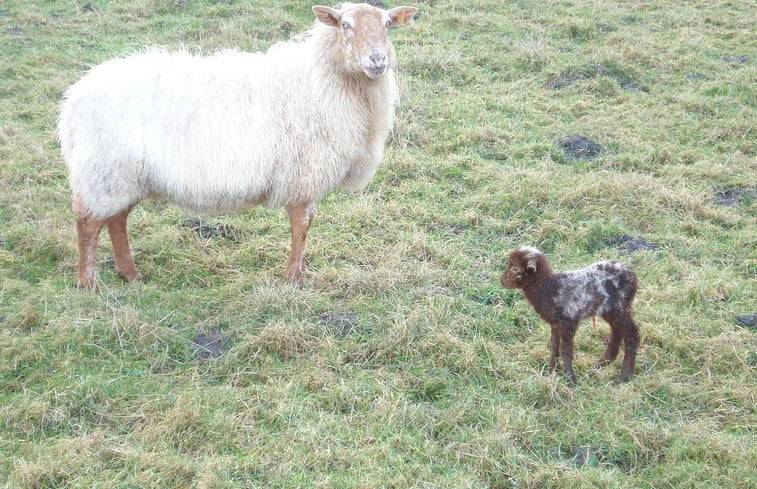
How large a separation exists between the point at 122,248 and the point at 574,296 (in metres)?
3.72

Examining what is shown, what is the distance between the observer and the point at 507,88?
1038 cm

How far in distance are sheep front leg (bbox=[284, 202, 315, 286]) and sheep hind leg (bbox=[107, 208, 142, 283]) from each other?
4.22 feet

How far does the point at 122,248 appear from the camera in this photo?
21.8 feet

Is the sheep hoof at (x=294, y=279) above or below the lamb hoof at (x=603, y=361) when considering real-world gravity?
below

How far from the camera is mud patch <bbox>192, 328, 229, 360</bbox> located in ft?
18.4

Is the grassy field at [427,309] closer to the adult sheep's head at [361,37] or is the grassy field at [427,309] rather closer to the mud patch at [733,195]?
the mud patch at [733,195]

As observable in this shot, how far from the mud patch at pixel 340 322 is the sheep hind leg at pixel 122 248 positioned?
5.76 ft

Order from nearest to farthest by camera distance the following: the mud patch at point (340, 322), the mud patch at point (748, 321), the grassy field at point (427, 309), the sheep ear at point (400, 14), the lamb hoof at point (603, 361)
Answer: the grassy field at point (427, 309) → the lamb hoof at point (603, 361) → the mud patch at point (340, 322) → the mud patch at point (748, 321) → the sheep ear at point (400, 14)

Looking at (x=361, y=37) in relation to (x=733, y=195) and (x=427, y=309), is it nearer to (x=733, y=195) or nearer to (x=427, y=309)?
(x=427, y=309)

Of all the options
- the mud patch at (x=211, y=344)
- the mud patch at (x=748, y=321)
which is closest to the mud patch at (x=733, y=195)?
the mud patch at (x=748, y=321)

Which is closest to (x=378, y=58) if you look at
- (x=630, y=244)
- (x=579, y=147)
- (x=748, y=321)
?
(x=630, y=244)

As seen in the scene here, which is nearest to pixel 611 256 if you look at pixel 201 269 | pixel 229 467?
pixel 201 269

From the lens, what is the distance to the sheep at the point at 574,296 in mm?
5215

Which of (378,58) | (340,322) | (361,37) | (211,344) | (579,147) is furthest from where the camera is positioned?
(579,147)
